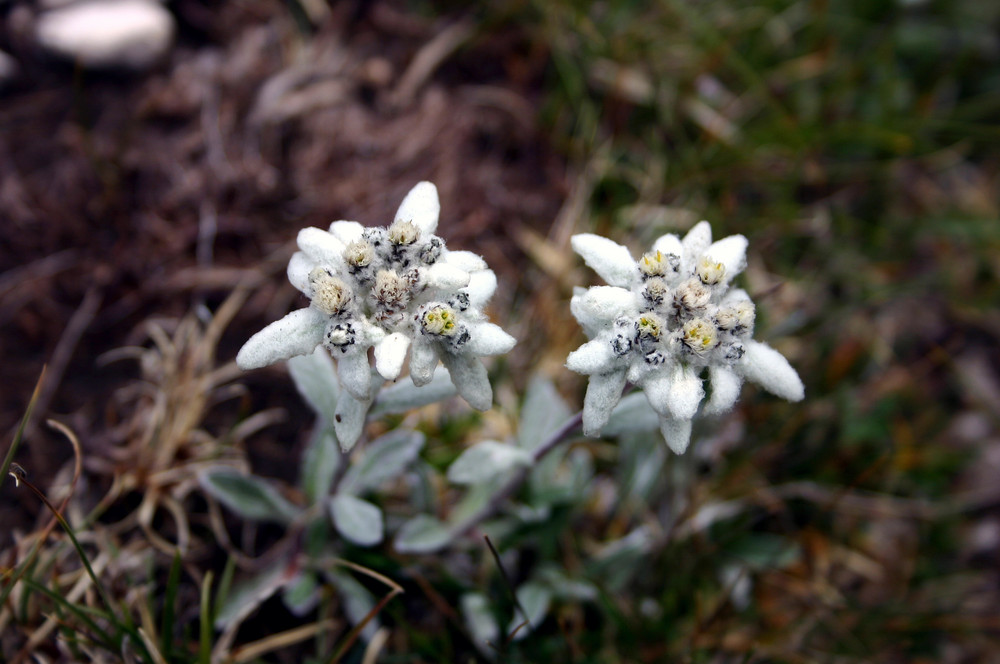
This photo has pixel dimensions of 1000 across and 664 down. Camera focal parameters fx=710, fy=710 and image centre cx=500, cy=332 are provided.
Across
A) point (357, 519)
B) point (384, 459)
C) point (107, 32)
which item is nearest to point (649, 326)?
point (384, 459)

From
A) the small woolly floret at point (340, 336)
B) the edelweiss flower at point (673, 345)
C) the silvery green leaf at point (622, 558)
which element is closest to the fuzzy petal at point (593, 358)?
the edelweiss flower at point (673, 345)

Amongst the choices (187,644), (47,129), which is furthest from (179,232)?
(187,644)

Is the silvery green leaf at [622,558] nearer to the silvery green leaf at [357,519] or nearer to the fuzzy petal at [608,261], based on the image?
the silvery green leaf at [357,519]

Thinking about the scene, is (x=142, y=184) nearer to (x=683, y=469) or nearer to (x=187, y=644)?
(x=187, y=644)

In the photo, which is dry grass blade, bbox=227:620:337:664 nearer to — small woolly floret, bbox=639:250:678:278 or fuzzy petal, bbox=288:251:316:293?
fuzzy petal, bbox=288:251:316:293

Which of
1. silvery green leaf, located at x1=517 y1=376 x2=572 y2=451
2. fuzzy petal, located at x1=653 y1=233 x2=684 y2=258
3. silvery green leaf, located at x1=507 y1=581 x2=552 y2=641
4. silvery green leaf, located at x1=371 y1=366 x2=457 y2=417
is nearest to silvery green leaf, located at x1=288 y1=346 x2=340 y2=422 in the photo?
silvery green leaf, located at x1=371 y1=366 x2=457 y2=417

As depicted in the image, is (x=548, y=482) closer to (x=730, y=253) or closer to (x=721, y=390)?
(x=721, y=390)
